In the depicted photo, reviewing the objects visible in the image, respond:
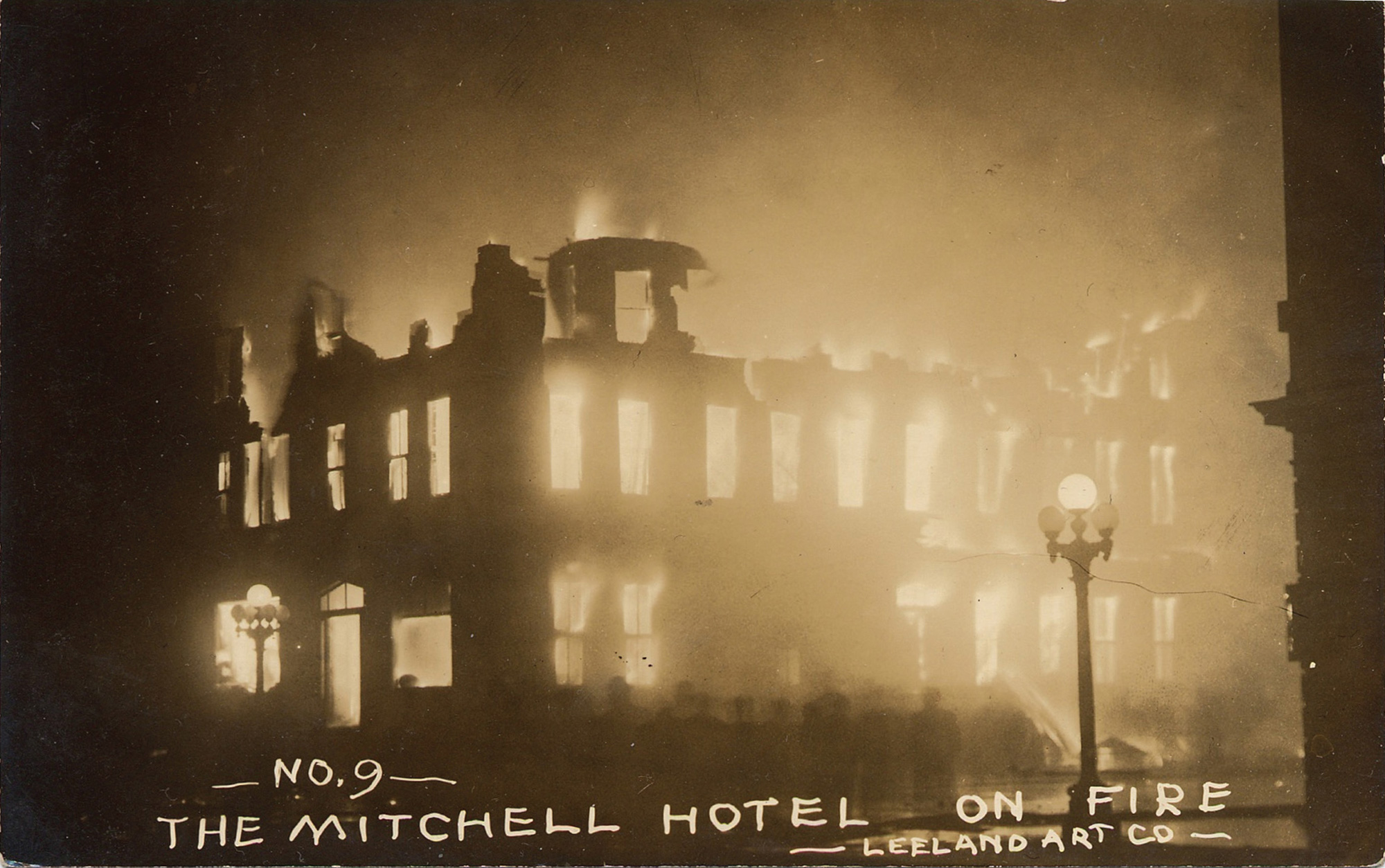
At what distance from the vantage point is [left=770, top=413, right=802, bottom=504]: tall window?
351 cm

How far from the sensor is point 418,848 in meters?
3.47

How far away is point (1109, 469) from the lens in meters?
3.47

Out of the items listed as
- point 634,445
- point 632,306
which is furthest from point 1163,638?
point 632,306

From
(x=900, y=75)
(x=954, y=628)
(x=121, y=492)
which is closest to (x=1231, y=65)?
(x=900, y=75)

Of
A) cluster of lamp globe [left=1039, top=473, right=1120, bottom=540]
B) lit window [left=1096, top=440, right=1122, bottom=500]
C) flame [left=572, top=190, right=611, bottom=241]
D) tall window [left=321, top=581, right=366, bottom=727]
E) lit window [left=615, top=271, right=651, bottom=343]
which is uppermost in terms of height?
flame [left=572, top=190, right=611, bottom=241]

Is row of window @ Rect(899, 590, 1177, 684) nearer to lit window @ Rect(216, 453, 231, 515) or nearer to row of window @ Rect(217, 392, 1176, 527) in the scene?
row of window @ Rect(217, 392, 1176, 527)

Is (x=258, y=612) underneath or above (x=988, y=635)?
above

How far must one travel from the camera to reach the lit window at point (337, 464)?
3518 mm

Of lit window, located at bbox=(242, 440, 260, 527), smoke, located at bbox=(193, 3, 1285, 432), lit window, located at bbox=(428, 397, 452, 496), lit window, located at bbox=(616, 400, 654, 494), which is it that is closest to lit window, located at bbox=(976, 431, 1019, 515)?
smoke, located at bbox=(193, 3, 1285, 432)

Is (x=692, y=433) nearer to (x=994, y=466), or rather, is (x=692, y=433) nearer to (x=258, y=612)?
(x=994, y=466)

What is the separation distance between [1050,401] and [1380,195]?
1422 mm

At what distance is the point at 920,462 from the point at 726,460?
69cm

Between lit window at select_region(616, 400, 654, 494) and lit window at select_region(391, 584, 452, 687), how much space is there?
2.43 feet

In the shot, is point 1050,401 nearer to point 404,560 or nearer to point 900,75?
point 900,75
